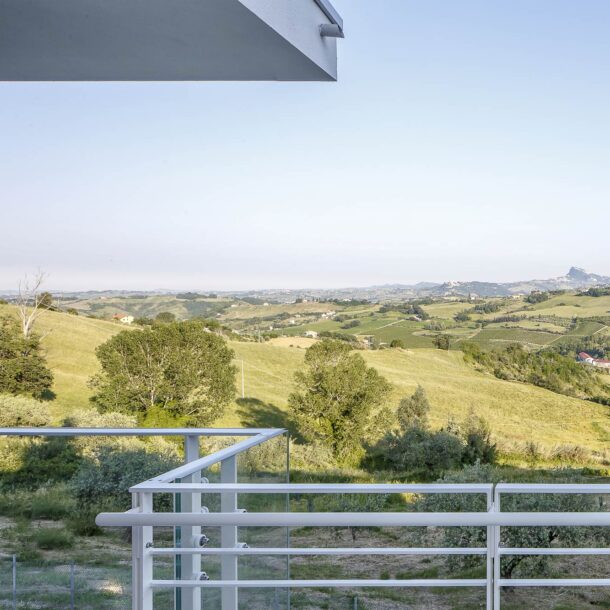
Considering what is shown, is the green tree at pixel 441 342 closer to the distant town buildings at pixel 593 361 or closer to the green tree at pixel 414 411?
the green tree at pixel 414 411

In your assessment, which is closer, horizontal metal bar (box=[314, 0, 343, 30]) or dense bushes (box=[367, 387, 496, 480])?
horizontal metal bar (box=[314, 0, 343, 30])

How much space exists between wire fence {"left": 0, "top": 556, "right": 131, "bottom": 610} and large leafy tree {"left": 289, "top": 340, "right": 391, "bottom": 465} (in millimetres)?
15341

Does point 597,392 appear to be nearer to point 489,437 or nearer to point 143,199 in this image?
point 489,437

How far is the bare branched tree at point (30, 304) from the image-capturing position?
682 inches

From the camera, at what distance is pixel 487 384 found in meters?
18.3

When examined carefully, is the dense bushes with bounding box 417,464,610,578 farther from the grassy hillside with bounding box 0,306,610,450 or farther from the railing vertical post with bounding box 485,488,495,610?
the railing vertical post with bounding box 485,488,495,610

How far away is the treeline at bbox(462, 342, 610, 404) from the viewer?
696 inches

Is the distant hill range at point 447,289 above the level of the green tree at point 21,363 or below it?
above

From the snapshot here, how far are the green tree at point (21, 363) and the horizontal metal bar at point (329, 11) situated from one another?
16634 millimetres

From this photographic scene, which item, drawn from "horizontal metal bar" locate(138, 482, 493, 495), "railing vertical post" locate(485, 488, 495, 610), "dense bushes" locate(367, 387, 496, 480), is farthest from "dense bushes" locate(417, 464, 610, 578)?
"horizontal metal bar" locate(138, 482, 493, 495)

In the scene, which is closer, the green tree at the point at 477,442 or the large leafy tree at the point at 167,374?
the green tree at the point at 477,442

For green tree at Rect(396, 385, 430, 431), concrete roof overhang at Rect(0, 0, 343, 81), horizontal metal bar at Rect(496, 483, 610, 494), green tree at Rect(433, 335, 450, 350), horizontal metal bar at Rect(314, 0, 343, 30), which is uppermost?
horizontal metal bar at Rect(314, 0, 343, 30)

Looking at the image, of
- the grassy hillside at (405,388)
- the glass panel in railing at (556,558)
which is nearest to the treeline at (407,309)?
A: the grassy hillside at (405,388)

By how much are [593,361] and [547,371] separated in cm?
104
